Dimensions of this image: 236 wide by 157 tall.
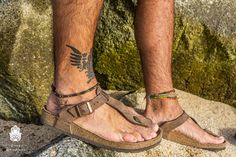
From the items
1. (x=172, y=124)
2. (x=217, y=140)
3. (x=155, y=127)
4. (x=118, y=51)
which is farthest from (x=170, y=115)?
(x=118, y=51)

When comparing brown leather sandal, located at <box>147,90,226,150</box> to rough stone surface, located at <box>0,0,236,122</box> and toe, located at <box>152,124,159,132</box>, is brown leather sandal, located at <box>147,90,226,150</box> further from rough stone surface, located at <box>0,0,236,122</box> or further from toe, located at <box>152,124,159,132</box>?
rough stone surface, located at <box>0,0,236,122</box>

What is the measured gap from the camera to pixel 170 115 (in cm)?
301

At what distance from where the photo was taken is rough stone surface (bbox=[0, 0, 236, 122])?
10.8 ft

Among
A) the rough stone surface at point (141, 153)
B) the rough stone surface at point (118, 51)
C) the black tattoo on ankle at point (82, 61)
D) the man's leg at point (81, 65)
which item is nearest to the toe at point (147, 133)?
the man's leg at point (81, 65)

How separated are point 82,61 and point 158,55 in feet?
1.72

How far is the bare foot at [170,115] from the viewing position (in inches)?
118

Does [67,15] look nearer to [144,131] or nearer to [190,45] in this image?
[144,131]

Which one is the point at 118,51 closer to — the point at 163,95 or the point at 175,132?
the point at 163,95

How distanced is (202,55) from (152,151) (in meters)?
0.90

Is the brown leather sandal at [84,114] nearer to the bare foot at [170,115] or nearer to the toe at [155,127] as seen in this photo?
the toe at [155,127]

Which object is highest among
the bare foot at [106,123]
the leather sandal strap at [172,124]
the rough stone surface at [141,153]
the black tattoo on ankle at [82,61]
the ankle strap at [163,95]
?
the black tattoo on ankle at [82,61]

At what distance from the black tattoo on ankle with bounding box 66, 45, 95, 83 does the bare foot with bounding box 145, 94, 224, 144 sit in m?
0.50

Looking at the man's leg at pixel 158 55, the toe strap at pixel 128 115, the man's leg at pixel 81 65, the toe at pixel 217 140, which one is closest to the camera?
the man's leg at pixel 81 65

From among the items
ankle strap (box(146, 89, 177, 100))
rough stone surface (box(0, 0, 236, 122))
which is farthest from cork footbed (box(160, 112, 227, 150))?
rough stone surface (box(0, 0, 236, 122))
